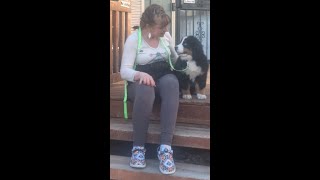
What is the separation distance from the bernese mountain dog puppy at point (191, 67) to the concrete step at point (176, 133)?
0.11 metres

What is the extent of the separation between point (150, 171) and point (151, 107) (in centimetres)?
20

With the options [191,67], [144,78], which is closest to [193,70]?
[191,67]

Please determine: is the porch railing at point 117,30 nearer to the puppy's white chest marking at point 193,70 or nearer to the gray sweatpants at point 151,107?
the gray sweatpants at point 151,107

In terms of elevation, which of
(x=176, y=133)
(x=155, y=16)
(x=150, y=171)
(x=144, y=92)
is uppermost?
(x=155, y=16)

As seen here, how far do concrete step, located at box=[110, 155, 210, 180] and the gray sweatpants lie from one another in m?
0.08

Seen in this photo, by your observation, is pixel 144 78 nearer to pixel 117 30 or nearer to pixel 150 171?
pixel 117 30

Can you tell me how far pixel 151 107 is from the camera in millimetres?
1279

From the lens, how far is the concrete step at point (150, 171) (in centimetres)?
124

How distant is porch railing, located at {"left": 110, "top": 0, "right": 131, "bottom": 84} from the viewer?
1.18 m

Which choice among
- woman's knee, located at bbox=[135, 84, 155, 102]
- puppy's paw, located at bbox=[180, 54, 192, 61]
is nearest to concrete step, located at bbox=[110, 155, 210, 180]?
woman's knee, located at bbox=[135, 84, 155, 102]

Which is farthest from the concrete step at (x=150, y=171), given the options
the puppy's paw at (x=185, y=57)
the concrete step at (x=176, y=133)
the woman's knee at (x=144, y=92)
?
the puppy's paw at (x=185, y=57)
